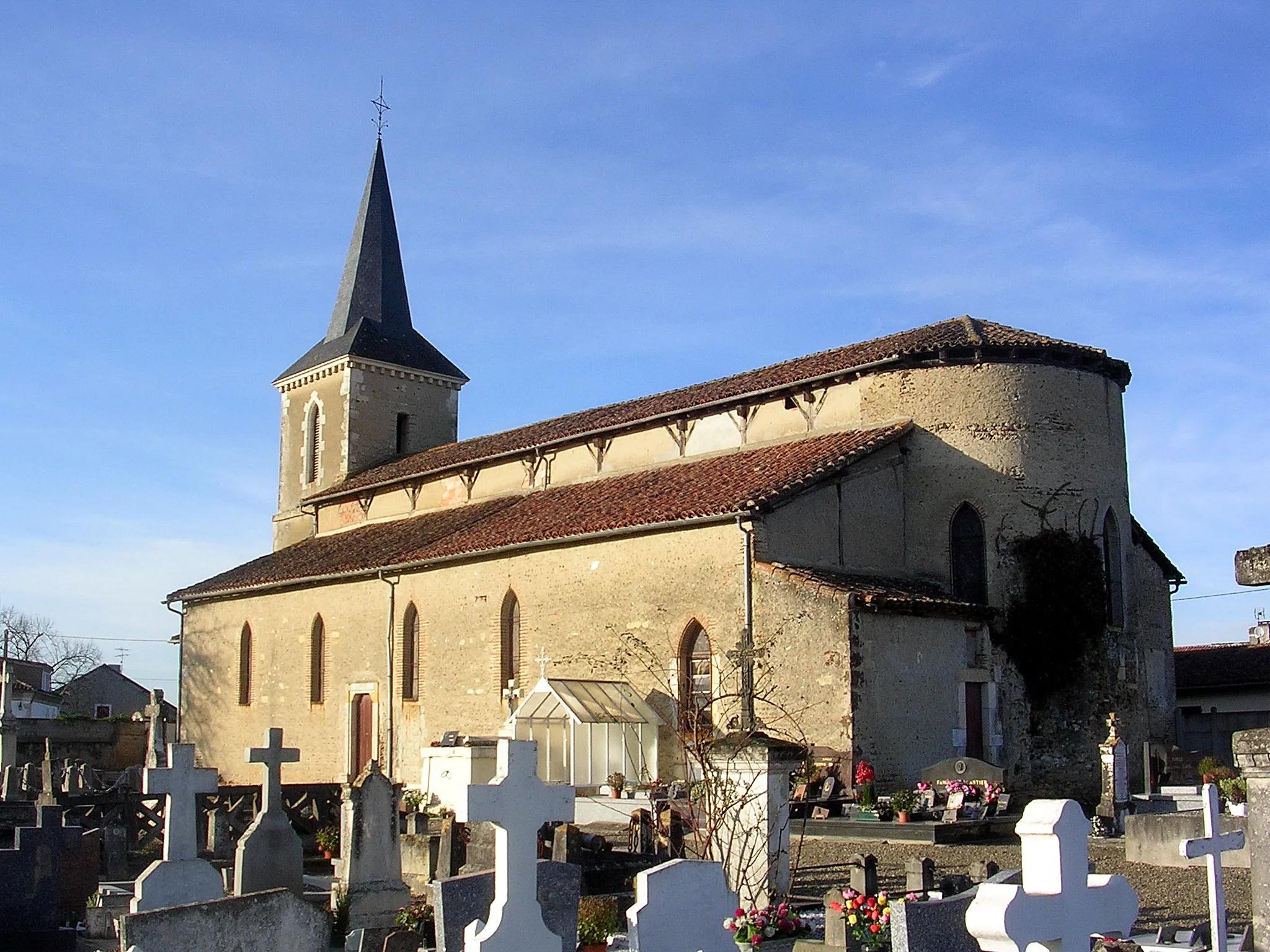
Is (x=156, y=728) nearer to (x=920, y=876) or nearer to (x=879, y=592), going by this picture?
(x=879, y=592)

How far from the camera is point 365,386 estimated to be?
3794cm

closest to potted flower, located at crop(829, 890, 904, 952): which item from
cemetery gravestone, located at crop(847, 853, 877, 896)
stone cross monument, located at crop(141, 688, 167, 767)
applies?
cemetery gravestone, located at crop(847, 853, 877, 896)

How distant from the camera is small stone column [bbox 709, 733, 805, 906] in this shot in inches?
460

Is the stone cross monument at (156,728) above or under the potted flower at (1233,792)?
above

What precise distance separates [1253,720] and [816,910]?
24.7 meters

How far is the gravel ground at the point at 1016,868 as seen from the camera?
1170 cm

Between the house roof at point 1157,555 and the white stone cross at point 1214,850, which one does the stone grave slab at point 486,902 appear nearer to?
the white stone cross at point 1214,850

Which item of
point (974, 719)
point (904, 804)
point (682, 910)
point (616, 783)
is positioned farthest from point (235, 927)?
point (974, 719)

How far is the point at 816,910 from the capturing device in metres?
11.7

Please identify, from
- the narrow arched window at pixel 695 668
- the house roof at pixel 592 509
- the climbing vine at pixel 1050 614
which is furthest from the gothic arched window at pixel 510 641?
the climbing vine at pixel 1050 614

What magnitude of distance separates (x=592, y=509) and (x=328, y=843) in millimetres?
8121

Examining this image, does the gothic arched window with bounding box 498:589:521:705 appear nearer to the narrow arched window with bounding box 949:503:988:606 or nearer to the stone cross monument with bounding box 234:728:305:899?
the narrow arched window with bounding box 949:503:988:606

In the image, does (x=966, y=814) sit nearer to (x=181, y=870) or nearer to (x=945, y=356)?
(x=945, y=356)

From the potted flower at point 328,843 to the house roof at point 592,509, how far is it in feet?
22.0
